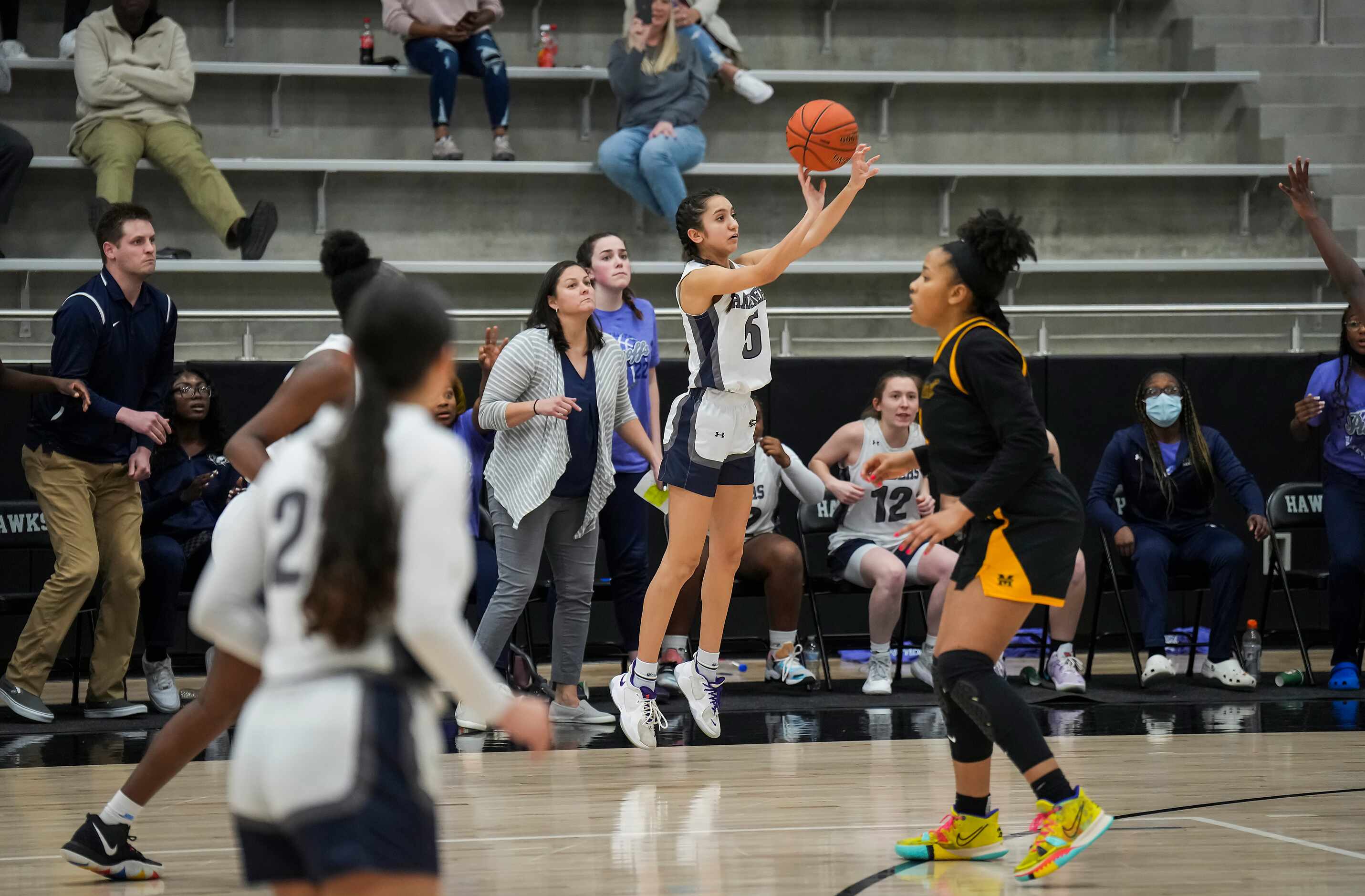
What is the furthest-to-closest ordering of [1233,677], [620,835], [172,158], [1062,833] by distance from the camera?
[172,158]
[1233,677]
[620,835]
[1062,833]

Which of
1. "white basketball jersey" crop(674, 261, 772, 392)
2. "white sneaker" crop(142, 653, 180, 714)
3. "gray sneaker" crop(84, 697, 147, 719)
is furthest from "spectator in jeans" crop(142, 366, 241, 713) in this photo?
"white basketball jersey" crop(674, 261, 772, 392)

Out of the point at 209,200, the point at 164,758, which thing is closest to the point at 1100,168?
the point at 209,200

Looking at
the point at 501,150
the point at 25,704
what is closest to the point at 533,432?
the point at 25,704

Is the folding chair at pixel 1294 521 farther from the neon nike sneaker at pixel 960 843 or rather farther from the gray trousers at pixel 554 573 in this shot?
the neon nike sneaker at pixel 960 843

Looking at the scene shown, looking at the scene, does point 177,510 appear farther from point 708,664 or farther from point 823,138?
point 823,138

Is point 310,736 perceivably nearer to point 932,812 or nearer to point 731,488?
point 932,812

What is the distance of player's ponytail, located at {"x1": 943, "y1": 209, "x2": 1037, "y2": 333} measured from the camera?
3424mm

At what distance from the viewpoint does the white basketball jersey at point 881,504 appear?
6.77 m

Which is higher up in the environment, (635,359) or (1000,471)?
(635,359)

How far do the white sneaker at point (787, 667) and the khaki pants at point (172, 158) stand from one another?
4040mm

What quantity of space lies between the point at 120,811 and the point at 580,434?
2563 millimetres

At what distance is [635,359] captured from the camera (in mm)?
6312

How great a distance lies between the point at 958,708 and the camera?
335 cm

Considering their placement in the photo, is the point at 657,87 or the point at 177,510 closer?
the point at 177,510
